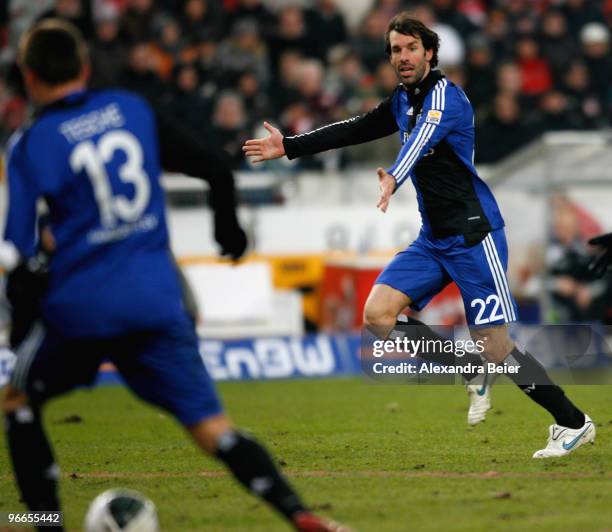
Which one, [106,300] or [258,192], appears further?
[258,192]

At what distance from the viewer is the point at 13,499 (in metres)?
7.06

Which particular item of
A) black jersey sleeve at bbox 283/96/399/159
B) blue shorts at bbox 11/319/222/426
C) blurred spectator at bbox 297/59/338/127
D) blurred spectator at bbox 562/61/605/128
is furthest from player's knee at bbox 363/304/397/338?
blurred spectator at bbox 562/61/605/128

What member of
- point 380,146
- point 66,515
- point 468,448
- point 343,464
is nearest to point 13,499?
point 66,515

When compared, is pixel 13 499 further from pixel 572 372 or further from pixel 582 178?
pixel 582 178

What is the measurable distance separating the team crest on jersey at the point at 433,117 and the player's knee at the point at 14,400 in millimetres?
3185

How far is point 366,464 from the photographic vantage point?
8.03 meters

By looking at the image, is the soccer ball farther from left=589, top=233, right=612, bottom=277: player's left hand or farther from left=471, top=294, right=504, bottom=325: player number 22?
left=589, top=233, right=612, bottom=277: player's left hand

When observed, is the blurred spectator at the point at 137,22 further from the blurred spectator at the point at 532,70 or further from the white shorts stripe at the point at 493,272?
the white shorts stripe at the point at 493,272

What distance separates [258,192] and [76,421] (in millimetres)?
6144

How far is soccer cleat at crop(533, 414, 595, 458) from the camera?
26.2 ft

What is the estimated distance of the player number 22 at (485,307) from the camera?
27.1 ft

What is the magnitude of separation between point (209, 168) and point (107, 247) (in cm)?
65

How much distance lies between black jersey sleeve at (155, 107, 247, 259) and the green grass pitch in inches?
50.3

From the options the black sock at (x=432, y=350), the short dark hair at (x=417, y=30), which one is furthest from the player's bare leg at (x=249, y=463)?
the short dark hair at (x=417, y=30)
